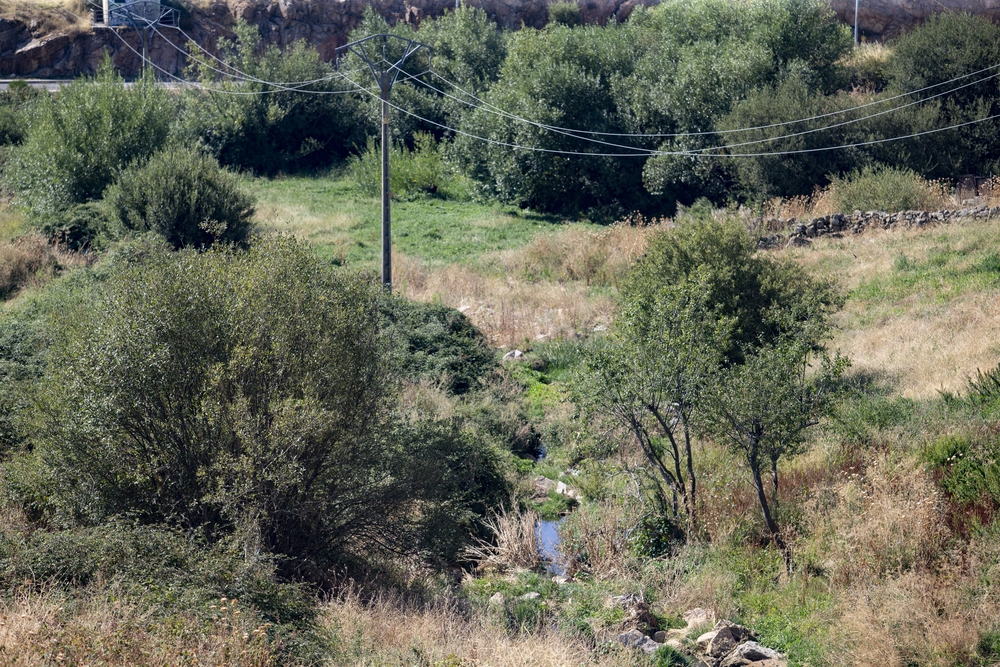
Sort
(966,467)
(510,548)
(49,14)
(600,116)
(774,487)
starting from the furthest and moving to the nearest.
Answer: (49,14), (600,116), (510,548), (774,487), (966,467)

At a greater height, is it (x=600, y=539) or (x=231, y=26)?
(x=231, y=26)

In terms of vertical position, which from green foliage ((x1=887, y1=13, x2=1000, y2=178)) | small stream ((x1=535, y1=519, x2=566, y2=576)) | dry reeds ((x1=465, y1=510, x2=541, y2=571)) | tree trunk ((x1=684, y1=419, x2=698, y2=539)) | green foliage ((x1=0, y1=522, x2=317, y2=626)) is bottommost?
small stream ((x1=535, y1=519, x2=566, y2=576))

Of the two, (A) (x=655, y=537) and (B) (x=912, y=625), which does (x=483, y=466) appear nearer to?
(A) (x=655, y=537)

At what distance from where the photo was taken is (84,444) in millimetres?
11109

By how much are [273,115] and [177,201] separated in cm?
1772

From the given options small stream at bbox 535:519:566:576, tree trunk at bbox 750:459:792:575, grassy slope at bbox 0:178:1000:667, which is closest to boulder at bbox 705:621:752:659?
grassy slope at bbox 0:178:1000:667

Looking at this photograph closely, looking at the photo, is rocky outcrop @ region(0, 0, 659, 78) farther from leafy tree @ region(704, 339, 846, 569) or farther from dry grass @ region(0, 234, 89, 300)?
leafy tree @ region(704, 339, 846, 569)

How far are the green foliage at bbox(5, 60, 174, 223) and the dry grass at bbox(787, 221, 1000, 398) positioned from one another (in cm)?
2179

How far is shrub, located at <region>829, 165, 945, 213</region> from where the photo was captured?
91.4 ft

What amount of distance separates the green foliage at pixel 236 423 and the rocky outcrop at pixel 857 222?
16.1 meters

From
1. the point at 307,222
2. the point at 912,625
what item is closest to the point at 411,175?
the point at 307,222

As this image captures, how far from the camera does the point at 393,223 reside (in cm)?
3312

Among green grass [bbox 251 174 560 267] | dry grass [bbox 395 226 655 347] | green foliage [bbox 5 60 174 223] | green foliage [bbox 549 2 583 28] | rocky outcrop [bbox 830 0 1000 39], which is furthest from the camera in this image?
green foliage [bbox 549 2 583 28]

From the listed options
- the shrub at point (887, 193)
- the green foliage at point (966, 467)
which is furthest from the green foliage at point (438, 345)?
the shrub at point (887, 193)
